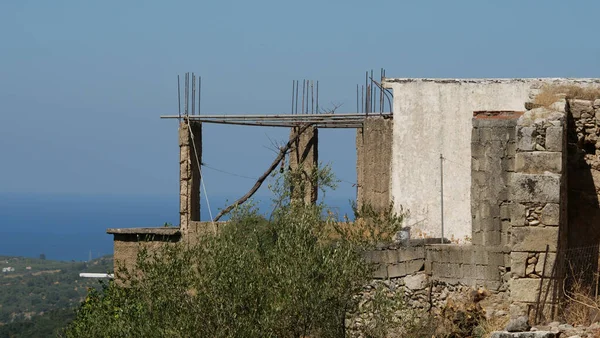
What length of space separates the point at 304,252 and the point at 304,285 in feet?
2.33

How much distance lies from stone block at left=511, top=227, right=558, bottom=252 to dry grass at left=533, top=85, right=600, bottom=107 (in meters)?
2.48

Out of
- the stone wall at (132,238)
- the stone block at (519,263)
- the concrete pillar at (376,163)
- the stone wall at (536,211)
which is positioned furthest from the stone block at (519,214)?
the stone wall at (132,238)

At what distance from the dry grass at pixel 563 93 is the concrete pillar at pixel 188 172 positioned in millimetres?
15065

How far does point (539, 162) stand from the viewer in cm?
1727

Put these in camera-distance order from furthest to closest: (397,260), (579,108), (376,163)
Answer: (376,163)
(397,260)
(579,108)

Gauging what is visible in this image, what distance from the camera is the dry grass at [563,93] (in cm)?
1899

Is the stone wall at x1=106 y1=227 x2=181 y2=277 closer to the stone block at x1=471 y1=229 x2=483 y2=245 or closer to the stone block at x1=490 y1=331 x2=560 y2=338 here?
the stone block at x1=471 y1=229 x2=483 y2=245

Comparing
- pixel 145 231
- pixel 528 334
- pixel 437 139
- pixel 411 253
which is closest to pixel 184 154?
pixel 145 231

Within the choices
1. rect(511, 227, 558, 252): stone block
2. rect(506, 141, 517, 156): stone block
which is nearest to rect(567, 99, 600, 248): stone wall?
rect(506, 141, 517, 156): stone block

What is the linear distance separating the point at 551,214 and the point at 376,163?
1330cm

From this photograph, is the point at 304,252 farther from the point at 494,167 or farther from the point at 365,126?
the point at 365,126

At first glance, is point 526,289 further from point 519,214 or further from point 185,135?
point 185,135

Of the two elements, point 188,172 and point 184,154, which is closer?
point 184,154

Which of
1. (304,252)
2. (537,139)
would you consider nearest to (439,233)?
(304,252)
